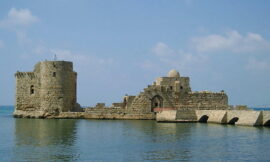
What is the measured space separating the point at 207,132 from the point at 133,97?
416 inches

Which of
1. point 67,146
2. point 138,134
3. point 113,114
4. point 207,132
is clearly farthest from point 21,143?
point 113,114

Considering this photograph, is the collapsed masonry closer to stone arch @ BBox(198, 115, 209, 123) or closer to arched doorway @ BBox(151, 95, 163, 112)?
arched doorway @ BBox(151, 95, 163, 112)

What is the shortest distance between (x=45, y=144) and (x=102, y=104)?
47.4ft

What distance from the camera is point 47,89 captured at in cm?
3362

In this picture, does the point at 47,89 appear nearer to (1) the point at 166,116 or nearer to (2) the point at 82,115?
(2) the point at 82,115

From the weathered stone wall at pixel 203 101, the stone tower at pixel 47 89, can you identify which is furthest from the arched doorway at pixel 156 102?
the stone tower at pixel 47 89

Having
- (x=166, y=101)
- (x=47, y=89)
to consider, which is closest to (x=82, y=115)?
(x=47, y=89)

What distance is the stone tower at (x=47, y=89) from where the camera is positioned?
3350 centimetres

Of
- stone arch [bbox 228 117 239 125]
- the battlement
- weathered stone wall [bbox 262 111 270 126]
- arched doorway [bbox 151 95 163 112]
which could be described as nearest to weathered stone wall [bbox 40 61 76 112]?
the battlement

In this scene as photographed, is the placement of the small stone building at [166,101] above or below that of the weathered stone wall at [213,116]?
above

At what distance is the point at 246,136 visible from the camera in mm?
21000

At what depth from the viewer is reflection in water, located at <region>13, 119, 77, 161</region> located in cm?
1558

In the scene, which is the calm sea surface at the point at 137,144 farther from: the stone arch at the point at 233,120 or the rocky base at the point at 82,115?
the rocky base at the point at 82,115

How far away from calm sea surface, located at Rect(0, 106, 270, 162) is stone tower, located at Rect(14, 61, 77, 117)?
8.62m
